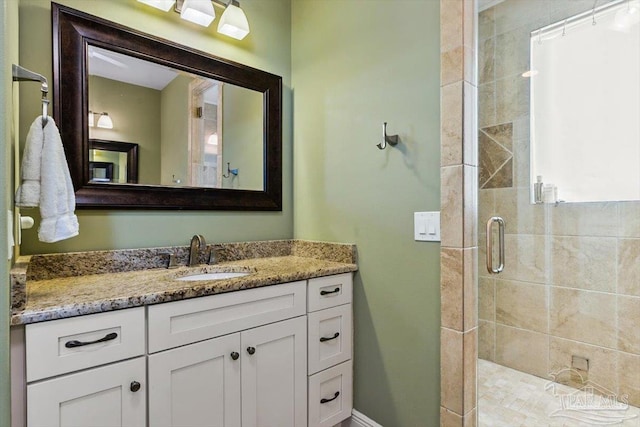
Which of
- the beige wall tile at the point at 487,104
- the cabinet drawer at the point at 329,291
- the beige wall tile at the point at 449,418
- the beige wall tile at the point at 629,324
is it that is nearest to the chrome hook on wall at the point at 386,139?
the cabinet drawer at the point at 329,291

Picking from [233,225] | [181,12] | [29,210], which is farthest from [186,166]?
[181,12]

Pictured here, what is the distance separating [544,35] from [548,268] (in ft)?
5.06

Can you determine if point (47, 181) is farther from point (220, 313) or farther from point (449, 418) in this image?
point (449, 418)

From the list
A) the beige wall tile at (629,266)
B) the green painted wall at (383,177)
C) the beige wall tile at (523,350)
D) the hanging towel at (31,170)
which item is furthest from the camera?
the beige wall tile at (523,350)

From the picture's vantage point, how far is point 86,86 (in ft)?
4.76

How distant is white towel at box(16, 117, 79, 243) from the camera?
1021mm

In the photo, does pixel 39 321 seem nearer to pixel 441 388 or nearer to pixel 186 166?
pixel 186 166

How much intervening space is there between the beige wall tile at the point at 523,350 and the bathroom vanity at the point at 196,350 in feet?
4.39

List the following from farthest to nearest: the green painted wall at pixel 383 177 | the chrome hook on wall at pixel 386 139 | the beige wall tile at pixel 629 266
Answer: the beige wall tile at pixel 629 266, the chrome hook on wall at pixel 386 139, the green painted wall at pixel 383 177

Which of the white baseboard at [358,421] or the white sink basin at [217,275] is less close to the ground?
the white sink basin at [217,275]

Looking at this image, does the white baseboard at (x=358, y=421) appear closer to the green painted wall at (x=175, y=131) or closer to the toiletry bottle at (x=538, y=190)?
the green painted wall at (x=175, y=131)

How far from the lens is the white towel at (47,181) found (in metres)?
1.02

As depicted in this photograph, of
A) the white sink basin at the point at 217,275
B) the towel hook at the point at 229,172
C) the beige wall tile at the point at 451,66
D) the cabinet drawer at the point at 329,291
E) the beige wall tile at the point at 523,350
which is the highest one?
the beige wall tile at the point at 451,66

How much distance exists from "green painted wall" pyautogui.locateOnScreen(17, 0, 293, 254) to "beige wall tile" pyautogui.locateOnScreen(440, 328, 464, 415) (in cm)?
112
